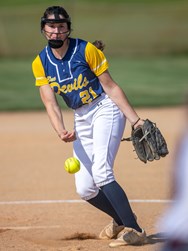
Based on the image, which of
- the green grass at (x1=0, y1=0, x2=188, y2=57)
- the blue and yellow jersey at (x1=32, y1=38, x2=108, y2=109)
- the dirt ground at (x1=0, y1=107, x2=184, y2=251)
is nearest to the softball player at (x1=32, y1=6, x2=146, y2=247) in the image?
the blue and yellow jersey at (x1=32, y1=38, x2=108, y2=109)

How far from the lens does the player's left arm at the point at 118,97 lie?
21.0ft

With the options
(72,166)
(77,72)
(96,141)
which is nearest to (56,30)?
(77,72)

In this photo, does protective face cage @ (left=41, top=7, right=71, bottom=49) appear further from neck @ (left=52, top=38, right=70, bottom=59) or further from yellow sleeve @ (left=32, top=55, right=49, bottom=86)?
yellow sleeve @ (left=32, top=55, right=49, bottom=86)

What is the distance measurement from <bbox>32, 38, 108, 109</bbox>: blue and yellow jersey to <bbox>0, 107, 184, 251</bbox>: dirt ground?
2.88ft

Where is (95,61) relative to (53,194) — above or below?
above

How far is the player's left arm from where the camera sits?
6395 mm

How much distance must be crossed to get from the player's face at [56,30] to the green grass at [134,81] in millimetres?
8127

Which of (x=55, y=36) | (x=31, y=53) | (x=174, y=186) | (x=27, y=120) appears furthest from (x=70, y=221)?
(x=31, y=53)

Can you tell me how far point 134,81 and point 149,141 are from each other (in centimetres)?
1098

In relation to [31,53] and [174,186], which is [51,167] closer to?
[174,186]

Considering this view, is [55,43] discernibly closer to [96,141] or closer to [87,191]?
[96,141]

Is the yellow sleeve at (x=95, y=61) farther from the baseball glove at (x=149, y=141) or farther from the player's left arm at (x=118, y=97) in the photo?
the baseball glove at (x=149, y=141)

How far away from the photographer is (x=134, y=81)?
1725 cm

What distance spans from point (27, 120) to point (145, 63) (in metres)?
7.43
